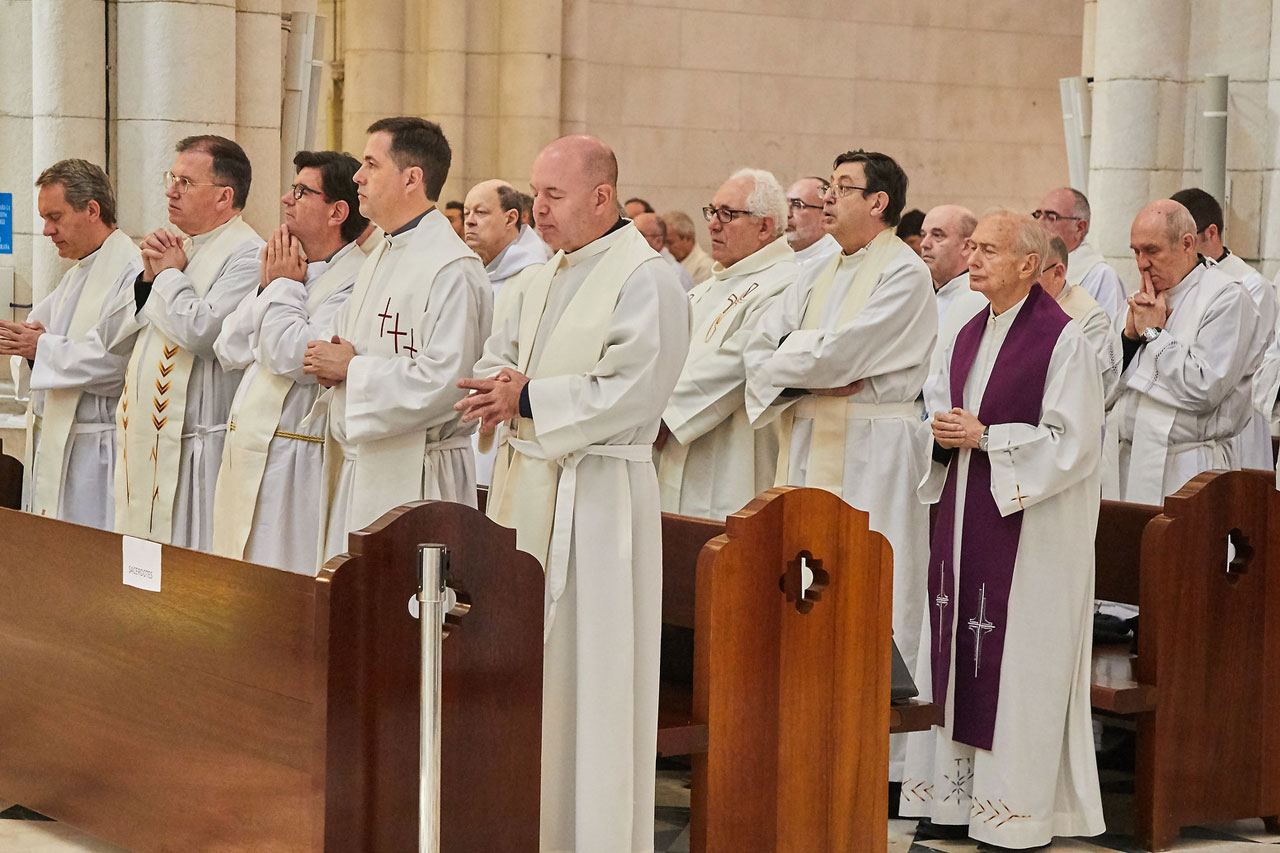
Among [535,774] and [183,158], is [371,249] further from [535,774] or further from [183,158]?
[535,774]

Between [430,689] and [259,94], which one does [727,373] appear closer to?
[430,689]

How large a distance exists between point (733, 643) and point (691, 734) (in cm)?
25

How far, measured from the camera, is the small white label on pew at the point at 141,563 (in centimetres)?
440

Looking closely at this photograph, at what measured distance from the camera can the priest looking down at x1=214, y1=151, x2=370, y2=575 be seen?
5.42m

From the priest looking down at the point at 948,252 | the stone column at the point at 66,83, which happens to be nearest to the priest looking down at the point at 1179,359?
the priest looking down at the point at 948,252

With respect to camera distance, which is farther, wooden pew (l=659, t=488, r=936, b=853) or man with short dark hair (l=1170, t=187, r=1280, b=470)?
man with short dark hair (l=1170, t=187, r=1280, b=470)

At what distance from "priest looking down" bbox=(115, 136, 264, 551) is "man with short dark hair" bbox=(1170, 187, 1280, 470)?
11.7ft

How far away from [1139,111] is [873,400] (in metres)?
3.66

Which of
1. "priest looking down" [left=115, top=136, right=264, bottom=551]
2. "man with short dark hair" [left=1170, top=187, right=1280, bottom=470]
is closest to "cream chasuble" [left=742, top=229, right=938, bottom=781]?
"man with short dark hair" [left=1170, top=187, right=1280, bottom=470]

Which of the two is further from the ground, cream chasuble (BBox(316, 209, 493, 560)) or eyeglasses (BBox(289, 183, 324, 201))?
eyeglasses (BBox(289, 183, 324, 201))

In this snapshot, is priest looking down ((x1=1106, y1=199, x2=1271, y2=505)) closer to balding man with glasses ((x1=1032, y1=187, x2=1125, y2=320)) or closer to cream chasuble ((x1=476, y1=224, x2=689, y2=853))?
balding man with glasses ((x1=1032, y1=187, x2=1125, y2=320))

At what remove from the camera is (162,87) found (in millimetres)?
7387

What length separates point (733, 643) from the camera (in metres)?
4.48

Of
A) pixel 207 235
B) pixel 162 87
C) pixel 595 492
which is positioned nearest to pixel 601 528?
pixel 595 492
